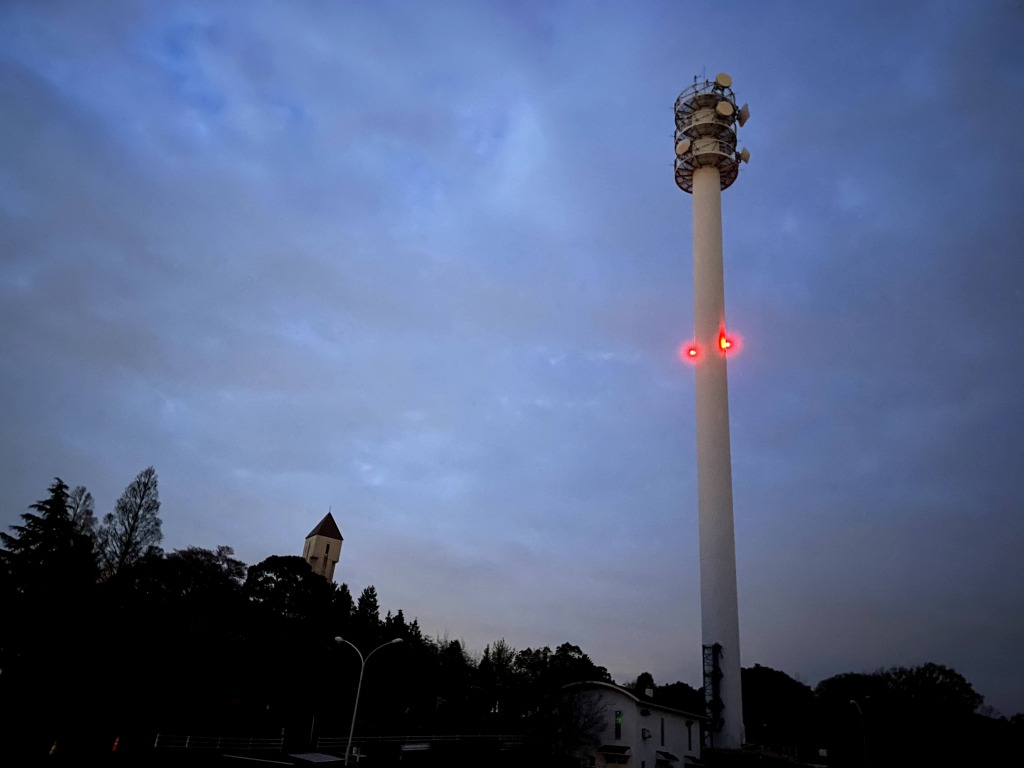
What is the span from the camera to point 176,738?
3688cm

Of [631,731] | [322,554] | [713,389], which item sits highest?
[713,389]

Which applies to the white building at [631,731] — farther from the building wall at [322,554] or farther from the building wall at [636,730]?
the building wall at [322,554]

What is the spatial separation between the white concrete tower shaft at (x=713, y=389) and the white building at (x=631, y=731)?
322 cm

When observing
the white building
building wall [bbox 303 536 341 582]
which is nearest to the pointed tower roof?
building wall [bbox 303 536 341 582]

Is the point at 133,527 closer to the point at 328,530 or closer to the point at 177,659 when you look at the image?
the point at 177,659

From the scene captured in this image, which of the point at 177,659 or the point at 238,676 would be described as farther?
the point at 238,676

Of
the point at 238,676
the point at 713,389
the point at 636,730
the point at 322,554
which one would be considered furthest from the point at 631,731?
the point at 322,554

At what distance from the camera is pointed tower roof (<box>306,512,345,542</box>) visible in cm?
11044

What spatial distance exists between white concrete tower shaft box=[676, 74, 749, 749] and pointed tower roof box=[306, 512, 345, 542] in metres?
74.7

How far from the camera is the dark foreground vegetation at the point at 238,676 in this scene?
39.8m

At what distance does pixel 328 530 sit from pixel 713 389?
77121 millimetres

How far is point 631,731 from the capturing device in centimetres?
4541

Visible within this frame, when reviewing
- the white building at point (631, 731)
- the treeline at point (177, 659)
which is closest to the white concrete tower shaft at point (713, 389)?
the white building at point (631, 731)

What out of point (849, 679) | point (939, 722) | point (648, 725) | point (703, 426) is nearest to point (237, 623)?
point (648, 725)
